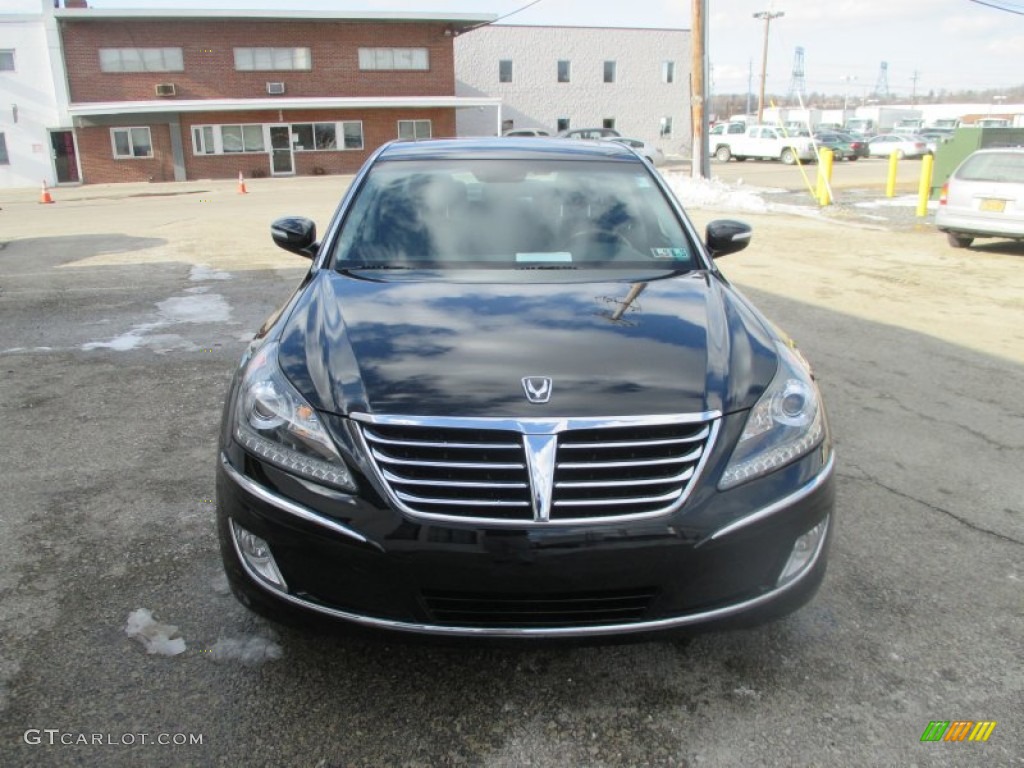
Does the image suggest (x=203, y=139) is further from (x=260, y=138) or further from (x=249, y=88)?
(x=249, y=88)

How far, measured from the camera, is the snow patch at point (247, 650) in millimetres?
2758

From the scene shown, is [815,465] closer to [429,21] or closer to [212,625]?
[212,625]

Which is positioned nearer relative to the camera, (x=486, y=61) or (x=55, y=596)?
(x=55, y=596)

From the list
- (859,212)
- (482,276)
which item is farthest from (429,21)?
(482,276)

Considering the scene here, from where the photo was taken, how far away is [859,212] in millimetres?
18328

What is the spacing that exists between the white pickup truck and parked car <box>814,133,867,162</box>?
314cm

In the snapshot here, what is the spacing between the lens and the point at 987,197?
38.5 ft

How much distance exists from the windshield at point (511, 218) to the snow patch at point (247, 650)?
1523 mm

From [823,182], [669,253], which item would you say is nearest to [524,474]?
[669,253]

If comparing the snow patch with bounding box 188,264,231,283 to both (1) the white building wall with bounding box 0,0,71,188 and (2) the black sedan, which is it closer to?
(2) the black sedan

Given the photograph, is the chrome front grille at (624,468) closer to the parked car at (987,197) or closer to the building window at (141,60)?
the parked car at (987,197)

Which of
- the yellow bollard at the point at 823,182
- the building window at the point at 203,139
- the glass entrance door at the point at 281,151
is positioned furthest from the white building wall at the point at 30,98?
the yellow bollard at the point at 823,182

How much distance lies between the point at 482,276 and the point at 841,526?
6.39ft

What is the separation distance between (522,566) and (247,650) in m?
1.16
